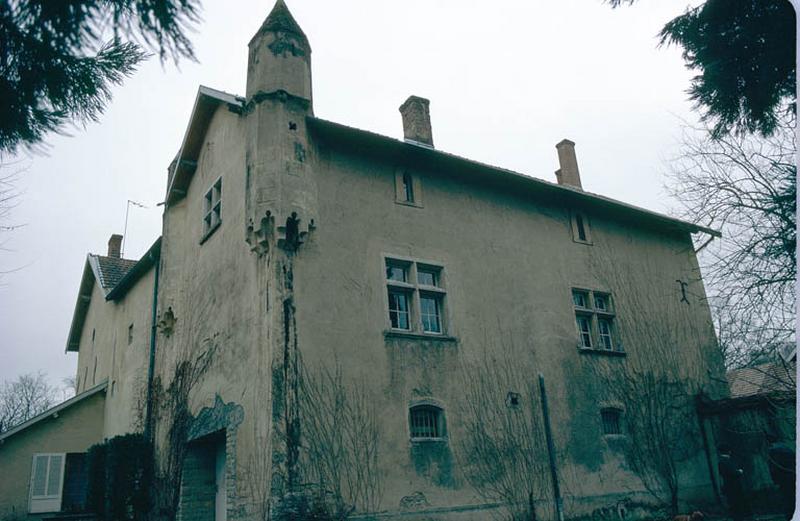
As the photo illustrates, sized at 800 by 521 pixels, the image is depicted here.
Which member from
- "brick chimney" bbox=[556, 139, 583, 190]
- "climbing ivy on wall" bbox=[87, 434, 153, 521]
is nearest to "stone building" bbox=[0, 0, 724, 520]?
"climbing ivy on wall" bbox=[87, 434, 153, 521]

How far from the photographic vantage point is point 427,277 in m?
15.1

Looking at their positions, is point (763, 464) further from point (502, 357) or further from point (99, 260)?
point (99, 260)

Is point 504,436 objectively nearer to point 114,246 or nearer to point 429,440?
point 429,440

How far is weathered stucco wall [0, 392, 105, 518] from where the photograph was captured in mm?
19750

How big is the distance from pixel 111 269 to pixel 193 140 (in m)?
11.0

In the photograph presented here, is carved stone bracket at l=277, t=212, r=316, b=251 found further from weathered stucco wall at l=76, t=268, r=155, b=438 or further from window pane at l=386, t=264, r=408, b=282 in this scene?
weathered stucco wall at l=76, t=268, r=155, b=438

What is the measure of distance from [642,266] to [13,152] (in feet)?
61.2

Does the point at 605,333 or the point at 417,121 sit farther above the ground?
the point at 417,121

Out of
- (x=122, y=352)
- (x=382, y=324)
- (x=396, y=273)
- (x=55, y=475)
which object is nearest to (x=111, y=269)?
(x=122, y=352)

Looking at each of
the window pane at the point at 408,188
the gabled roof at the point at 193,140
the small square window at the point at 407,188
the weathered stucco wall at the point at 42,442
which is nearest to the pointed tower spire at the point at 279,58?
the gabled roof at the point at 193,140

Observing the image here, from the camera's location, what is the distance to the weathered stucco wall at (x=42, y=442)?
778 inches

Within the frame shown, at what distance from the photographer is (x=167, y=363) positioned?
17594mm

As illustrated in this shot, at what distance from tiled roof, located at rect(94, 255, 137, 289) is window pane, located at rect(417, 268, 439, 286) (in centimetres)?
1552

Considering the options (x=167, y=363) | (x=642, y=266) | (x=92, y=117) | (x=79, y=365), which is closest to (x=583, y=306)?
(x=642, y=266)
